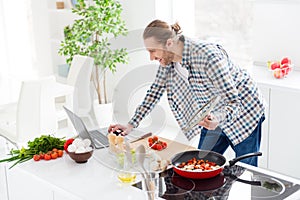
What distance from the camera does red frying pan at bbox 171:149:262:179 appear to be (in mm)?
2410

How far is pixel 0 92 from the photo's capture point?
5.02 meters

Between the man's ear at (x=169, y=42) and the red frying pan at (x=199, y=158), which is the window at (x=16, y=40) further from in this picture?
the red frying pan at (x=199, y=158)

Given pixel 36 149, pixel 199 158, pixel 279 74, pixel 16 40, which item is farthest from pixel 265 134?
pixel 16 40

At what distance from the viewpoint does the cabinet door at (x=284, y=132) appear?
3.77 meters

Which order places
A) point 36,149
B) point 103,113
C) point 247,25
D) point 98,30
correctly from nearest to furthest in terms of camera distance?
1. point 36,149
2. point 247,25
3. point 98,30
4. point 103,113

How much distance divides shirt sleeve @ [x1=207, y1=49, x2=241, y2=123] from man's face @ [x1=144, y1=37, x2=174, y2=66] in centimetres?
25

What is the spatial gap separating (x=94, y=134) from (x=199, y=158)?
2.22 feet

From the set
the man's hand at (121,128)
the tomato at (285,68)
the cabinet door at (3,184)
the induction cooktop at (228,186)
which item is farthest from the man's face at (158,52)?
the tomato at (285,68)

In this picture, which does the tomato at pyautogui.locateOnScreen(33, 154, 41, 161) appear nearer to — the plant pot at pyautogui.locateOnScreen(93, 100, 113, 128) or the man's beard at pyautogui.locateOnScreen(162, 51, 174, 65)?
the man's beard at pyautogui.locateOnScreen(162, 51, 174, 65)

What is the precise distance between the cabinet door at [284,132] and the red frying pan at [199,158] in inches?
53.5

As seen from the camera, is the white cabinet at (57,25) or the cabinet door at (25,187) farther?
the white cabinet at (57,25)

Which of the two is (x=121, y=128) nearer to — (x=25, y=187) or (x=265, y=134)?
(x=25, y=187)

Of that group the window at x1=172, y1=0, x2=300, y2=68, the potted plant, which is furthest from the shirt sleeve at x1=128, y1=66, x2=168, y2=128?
the potted plant

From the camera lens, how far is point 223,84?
2.64m
